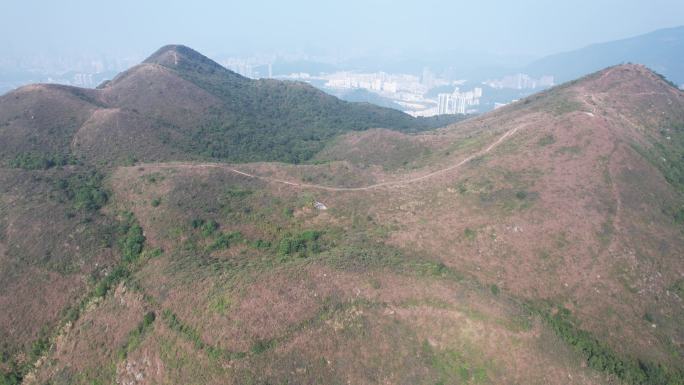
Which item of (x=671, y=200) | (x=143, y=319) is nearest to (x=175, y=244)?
(x=143, y=319)

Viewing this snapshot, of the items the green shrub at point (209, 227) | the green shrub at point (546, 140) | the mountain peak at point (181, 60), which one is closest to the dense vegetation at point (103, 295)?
the green shrub at point (209, 227)

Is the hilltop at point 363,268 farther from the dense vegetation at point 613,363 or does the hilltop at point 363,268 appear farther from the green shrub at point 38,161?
the green shrub at point 38,161

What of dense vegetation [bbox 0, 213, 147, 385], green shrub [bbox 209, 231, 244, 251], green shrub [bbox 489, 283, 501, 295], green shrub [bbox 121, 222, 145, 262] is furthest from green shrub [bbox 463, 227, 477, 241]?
green shrub [bbox 121, 222, 145, 262]

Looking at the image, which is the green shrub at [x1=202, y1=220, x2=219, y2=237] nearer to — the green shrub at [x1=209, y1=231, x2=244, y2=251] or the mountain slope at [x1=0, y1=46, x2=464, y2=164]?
the green shrub at [x1=209, y1=231, x2=244, y2=251]

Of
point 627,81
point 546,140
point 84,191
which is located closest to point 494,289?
point 546,140

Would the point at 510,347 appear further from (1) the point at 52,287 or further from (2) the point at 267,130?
(2) the point at 267,130

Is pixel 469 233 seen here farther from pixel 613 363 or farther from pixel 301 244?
pixel 301 244

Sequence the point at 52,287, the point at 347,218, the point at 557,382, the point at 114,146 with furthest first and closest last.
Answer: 1. the point at 114,146
2. the point at 347,218
3. the point at 52,287
4. the point at 557,382
